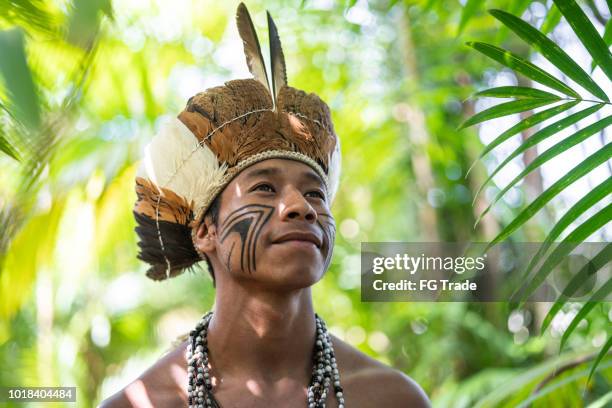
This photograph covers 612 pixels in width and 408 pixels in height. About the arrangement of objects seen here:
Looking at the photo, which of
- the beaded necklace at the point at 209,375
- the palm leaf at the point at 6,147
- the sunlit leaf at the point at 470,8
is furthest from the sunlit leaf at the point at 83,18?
the sunlit leaf at the point at 470,8

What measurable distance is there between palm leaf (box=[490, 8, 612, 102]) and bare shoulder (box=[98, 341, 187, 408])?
1.23 m

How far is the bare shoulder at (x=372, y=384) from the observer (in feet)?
7.25

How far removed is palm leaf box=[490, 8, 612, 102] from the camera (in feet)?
6.15

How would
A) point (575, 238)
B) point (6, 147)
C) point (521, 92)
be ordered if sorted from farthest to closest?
1. point (521, 92)
2. point (575, 238)
3. point (6, 147)

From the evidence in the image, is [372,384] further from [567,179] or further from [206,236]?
[567,179]

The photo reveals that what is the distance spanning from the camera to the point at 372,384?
225 centimetres

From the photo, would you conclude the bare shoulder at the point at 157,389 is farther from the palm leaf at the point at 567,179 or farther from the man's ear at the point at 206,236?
the palm leaf at the point at 567,179

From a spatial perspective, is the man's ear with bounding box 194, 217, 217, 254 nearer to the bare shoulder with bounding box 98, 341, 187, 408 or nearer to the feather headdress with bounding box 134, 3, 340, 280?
the feather headdress with bounding box 134, 3, 340, 280

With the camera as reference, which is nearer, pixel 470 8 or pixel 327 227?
pixel 327 227

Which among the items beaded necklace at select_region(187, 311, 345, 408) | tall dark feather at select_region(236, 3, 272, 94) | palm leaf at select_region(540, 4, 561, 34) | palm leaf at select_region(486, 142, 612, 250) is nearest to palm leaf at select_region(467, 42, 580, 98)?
palm leaf at select_region(486, 142, 612, 250)

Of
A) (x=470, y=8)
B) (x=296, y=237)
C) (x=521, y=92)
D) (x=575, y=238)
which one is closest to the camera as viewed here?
(x=575, y=238)

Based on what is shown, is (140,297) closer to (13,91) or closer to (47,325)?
(47,325)

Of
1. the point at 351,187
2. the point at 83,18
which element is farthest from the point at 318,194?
the point at 351,187

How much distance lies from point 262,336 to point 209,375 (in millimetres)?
179
